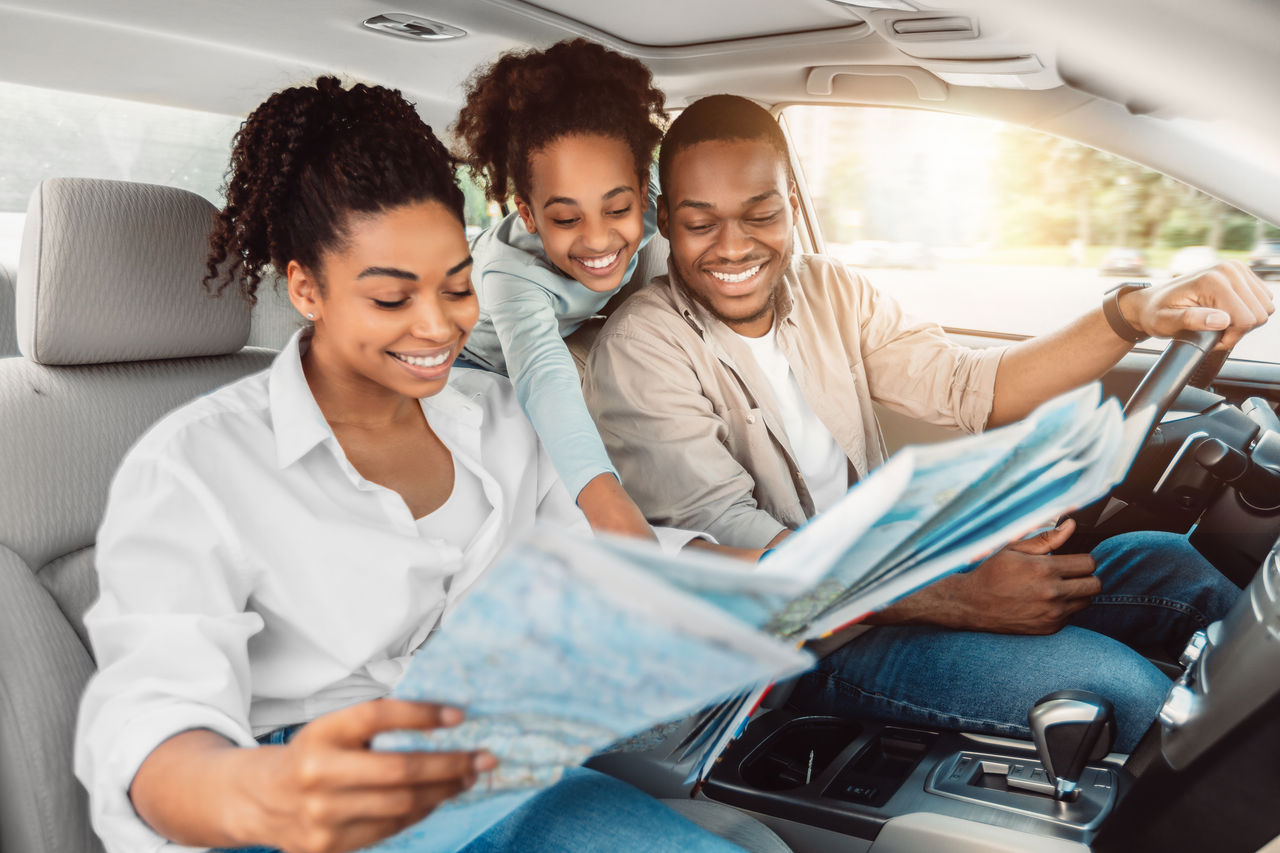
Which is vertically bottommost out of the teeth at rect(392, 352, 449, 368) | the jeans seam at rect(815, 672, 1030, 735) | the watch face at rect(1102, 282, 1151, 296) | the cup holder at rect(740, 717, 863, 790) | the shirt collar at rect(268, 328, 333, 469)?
the cup holder at rect(740, 717, 863, 790)

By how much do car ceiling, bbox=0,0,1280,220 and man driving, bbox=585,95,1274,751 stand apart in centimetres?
20

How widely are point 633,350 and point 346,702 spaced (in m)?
0.74

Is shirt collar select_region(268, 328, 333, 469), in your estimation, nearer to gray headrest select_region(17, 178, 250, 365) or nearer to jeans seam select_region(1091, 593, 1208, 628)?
gray headrest select_region(17, 178, 250, 365)

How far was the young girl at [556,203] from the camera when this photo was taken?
1380mm

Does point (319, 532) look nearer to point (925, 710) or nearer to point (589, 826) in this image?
point (589, 826)

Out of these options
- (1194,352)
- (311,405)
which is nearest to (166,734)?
(311,405)

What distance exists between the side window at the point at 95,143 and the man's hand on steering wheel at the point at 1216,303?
1.70 metres

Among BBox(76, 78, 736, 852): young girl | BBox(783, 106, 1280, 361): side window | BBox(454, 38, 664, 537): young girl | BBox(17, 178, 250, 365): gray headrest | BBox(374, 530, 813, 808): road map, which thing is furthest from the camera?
BBox(783, 106, 1280, 361): side window

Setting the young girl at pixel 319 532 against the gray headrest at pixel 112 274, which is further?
the gray headrest at pixel 112 274

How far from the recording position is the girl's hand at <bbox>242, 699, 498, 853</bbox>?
1.84 feet

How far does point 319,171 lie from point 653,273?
0.97 metres

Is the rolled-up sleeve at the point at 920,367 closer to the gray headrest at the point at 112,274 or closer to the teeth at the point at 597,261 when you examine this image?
the teeth at the point at 597,261

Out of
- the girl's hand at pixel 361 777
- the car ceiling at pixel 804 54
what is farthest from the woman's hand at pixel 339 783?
→ the car ceiling at pixel 804 54

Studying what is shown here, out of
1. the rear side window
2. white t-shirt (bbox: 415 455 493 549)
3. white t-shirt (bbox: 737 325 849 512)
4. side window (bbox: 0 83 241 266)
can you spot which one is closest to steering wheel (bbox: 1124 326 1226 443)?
white t-shirt (bbox: 737 325 849 512)
